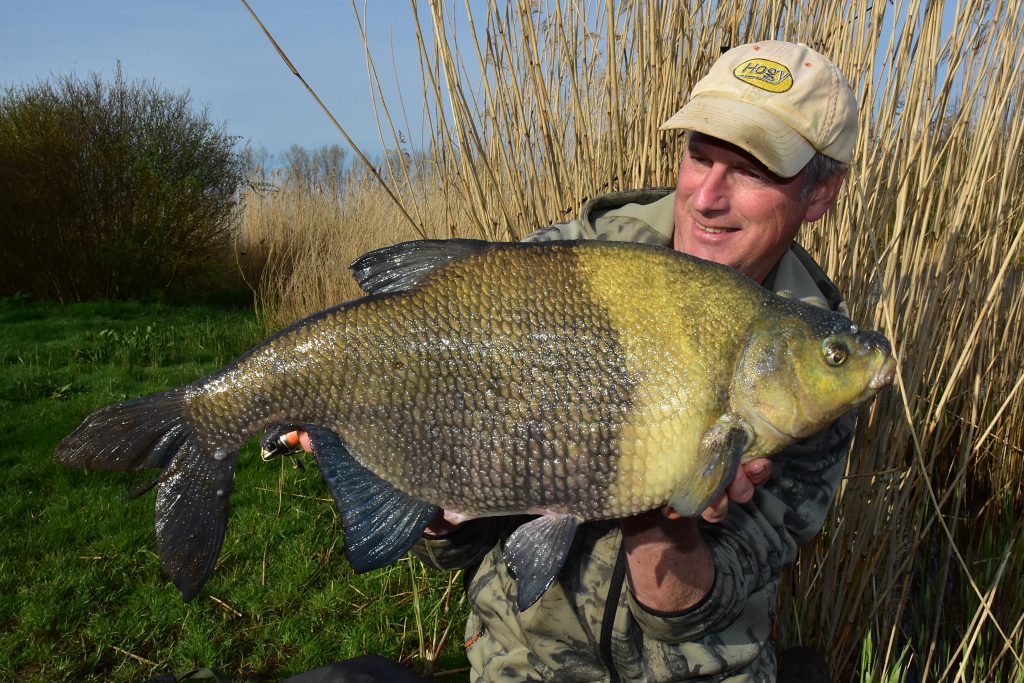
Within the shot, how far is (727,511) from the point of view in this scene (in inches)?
65.2

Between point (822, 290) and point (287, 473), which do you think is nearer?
point (822, 290)

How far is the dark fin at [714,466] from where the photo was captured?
4.31ft

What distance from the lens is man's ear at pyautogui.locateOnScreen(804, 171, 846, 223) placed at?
6.24 ft

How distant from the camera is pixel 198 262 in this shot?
458 inches

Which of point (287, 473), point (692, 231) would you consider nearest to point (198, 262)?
point (287, 473)

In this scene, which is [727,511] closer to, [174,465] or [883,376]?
[883,376]

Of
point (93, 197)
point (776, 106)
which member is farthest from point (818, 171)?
point (93, 197)

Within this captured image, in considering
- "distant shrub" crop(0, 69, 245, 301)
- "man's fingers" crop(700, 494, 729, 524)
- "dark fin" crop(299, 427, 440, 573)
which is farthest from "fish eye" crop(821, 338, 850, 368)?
"distant shrub" crop(0, 69, 245, 301)

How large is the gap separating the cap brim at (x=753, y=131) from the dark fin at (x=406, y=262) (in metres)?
0.61

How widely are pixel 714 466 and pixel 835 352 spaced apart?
295 millimetres

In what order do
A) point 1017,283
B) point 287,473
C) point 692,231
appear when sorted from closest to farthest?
point 692,231 → point 1017,283 → point 287,473

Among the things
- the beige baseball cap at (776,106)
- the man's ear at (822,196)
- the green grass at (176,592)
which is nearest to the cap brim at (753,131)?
the beige baseball cap at (776,106)

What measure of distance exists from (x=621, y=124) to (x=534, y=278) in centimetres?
134

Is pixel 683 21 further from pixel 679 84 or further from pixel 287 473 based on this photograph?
pixel 287 473
